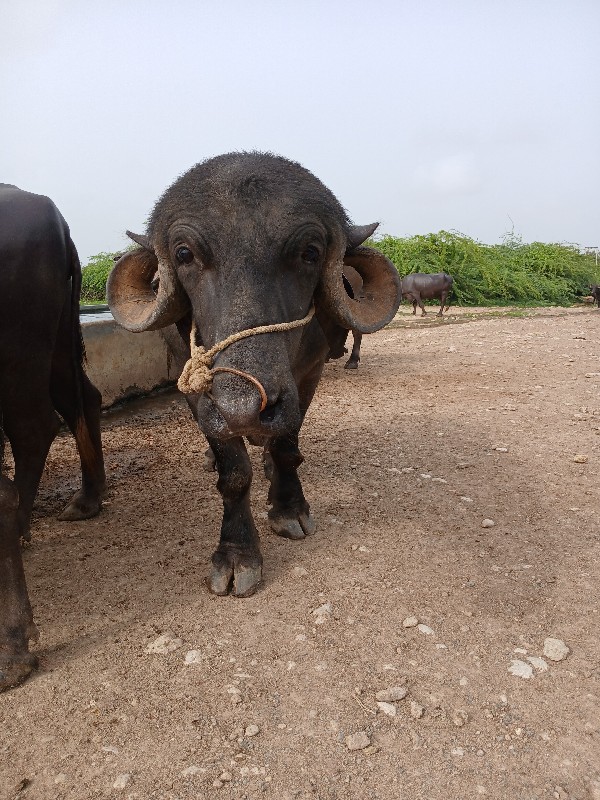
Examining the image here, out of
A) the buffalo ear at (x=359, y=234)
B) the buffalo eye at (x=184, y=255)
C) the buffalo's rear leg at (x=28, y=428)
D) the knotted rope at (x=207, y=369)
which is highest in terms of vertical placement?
the buffalo ear at (x=359, y=234)

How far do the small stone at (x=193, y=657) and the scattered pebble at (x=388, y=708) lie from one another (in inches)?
24.0

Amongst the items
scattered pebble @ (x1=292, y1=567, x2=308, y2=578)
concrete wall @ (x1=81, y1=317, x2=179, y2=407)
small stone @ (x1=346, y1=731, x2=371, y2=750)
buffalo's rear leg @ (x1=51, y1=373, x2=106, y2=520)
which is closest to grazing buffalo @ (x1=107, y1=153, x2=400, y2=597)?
scattered pebble @ (x1=292, y1=567, x2=308, y2=578)

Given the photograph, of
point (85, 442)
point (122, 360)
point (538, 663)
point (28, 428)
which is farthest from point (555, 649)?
point (122, 360)

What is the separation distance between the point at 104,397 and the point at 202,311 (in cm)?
297

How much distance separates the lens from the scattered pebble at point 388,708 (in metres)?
2.06

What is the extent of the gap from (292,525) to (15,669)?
4.71 ft

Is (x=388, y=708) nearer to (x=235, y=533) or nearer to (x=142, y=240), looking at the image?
(x=235, y=533)

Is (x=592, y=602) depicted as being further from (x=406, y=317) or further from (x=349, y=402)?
(x=406, y=317)

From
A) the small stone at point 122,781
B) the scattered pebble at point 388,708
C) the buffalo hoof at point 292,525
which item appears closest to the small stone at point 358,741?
the scattered pebble at point 388,708

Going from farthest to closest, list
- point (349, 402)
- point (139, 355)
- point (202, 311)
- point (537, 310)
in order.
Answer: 1. point (537, 310)
2. point (349, 402)
3. point (139, 355)
4. point (202, 311)

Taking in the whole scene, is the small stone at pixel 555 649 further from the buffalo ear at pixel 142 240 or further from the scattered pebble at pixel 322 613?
the buffalo ear at pixel 142 240

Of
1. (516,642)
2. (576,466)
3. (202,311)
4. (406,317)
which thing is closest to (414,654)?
(516,642)

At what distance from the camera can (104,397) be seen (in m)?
5.34

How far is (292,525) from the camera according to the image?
10.8ft
